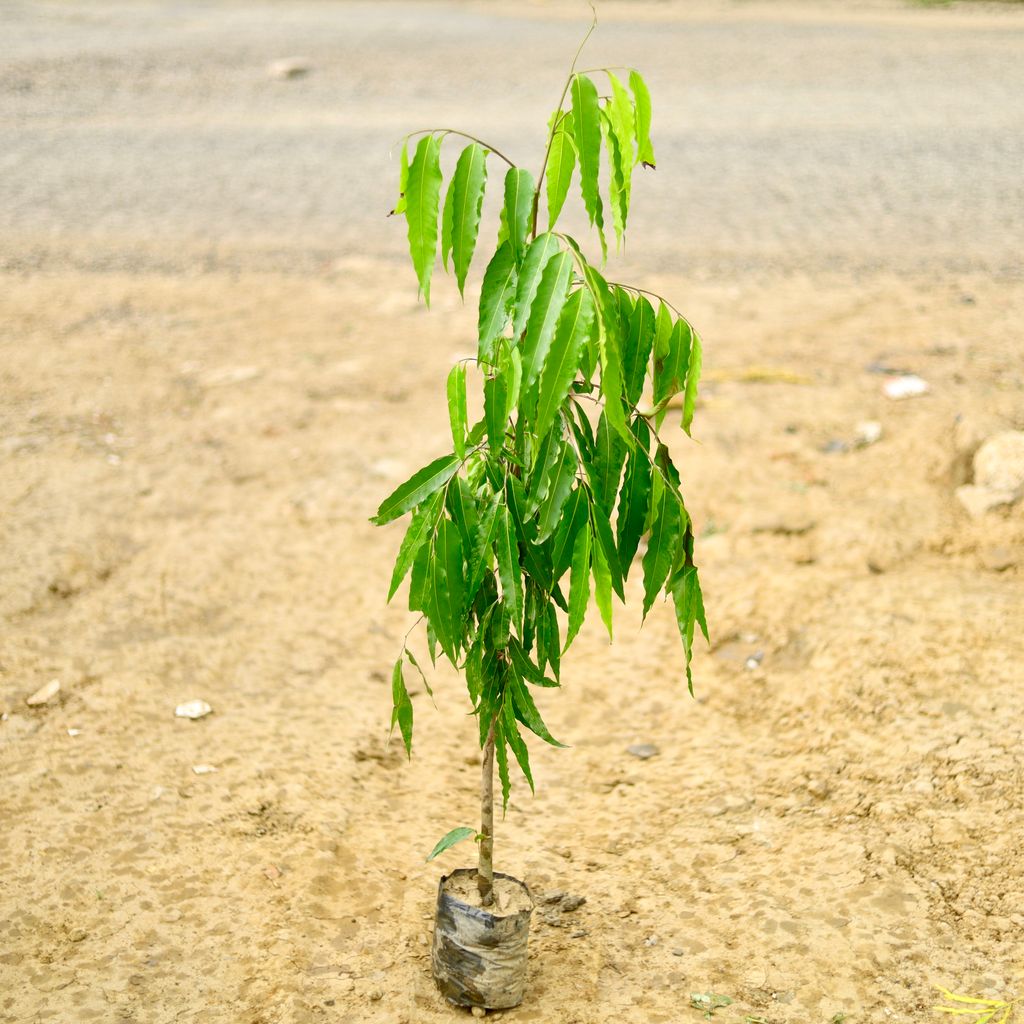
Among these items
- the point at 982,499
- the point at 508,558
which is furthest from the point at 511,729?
the point at 982,499

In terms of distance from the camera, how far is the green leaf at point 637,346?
204 centimetres

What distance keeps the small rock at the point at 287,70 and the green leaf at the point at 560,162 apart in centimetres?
917

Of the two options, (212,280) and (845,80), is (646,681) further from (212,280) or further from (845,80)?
(845,80)

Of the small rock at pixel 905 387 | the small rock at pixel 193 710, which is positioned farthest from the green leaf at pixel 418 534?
the small rock at pixel 905 387

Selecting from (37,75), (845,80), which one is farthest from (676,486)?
(37,75)

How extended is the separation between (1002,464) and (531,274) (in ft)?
10.2

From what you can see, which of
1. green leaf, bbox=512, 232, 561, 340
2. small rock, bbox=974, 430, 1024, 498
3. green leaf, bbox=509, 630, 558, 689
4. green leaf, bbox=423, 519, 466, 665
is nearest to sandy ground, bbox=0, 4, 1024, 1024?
small rock, bbox=974, 430, 1024, 498

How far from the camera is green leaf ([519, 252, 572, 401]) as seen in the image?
5.82 ft

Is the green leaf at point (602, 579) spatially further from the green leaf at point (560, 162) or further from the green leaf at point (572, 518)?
the green leaf at point (560, 162)

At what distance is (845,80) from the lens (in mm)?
9898

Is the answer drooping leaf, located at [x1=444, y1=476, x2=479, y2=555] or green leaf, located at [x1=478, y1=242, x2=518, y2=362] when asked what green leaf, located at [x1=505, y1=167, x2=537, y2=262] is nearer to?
green leaf, located at [x1=478, y1=242, x2=518, y2=362]

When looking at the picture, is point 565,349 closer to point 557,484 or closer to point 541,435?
point 541,435

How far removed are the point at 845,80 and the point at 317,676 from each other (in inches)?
319

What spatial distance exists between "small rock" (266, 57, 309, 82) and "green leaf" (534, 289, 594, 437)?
9410mm
